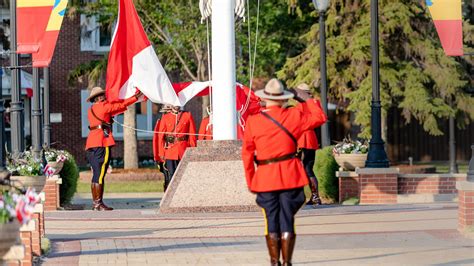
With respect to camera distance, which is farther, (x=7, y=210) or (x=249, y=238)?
(x=249, y=238)

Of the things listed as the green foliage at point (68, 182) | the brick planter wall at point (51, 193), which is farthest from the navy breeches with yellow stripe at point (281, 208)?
the green foliage at point (68, 182)

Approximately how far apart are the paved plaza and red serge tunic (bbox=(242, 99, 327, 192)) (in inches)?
50.6

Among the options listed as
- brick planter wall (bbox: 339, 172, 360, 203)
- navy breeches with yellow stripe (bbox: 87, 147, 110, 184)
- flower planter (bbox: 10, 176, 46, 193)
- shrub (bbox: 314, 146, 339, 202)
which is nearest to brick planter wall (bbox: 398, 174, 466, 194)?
brick planter wall (bbox: 339, 172, 360, 203)

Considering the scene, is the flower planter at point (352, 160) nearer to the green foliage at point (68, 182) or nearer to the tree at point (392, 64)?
the green foliage at point (68, 182)

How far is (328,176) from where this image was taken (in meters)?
25.2

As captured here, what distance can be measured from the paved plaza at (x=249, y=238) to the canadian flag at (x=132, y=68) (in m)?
1.85

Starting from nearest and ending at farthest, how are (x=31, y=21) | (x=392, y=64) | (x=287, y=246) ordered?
(x=287, y=246)
(x=31, y=21)
(x=392, y=64)

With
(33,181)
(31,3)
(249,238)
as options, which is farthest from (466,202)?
(31,3)

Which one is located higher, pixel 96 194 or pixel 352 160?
pixel 352 160

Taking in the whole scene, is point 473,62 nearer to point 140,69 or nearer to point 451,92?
point 451,92

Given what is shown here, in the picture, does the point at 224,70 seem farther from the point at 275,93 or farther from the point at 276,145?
the point at 276,145

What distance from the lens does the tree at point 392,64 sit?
119 ft

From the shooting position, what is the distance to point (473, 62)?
38.1 m

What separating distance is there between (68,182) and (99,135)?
3459 millimetres
